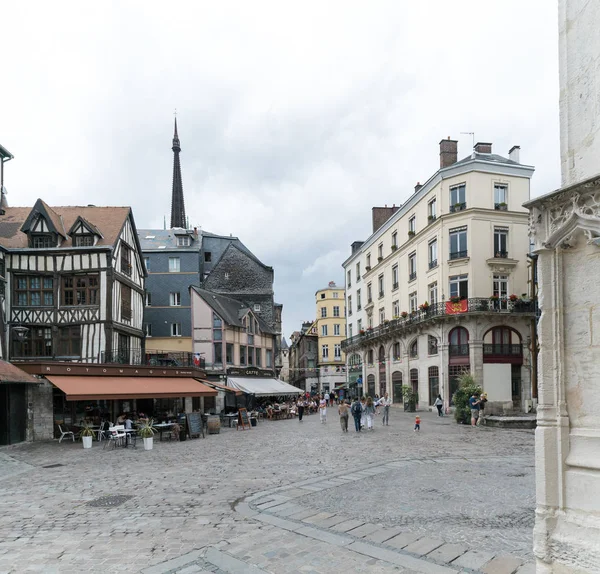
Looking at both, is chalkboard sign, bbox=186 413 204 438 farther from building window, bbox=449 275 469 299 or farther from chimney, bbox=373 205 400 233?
chimney, bbox=373 205 400 233

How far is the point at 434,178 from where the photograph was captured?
99.6 feet

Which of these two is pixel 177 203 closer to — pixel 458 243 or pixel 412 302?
pixel 412 302

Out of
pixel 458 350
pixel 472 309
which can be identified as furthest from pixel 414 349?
pixel 472 309

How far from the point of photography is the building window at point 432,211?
30.8 m

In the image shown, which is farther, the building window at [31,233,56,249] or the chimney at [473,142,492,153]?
the chimney at [473,142,492,153]

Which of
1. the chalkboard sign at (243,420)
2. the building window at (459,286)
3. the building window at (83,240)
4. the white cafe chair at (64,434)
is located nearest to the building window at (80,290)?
the building window at (83,240)

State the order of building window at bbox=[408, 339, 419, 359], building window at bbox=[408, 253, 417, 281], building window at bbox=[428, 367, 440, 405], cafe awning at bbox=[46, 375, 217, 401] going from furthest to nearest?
building window at bbox=[408, 253, 417, 281] → building window at bbox=[408, 339, 419, 359] → building window at bbox=[428, 367, 440, 405] → cafe awning at bbox=[46, 375, 217, 401]

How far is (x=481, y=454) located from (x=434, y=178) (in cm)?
2086

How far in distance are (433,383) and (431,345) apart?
88.8 inches

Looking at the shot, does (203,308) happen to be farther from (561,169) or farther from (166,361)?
(561,169)

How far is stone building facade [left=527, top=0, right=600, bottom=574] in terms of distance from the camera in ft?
13.1

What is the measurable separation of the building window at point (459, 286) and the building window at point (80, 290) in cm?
1860

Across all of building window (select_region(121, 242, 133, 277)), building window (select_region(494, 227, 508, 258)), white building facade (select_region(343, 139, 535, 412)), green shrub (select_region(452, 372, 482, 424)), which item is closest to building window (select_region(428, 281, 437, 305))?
white building facade (select_region(343, 139, 535, 412))

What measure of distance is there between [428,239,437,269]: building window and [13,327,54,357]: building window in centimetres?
2095
